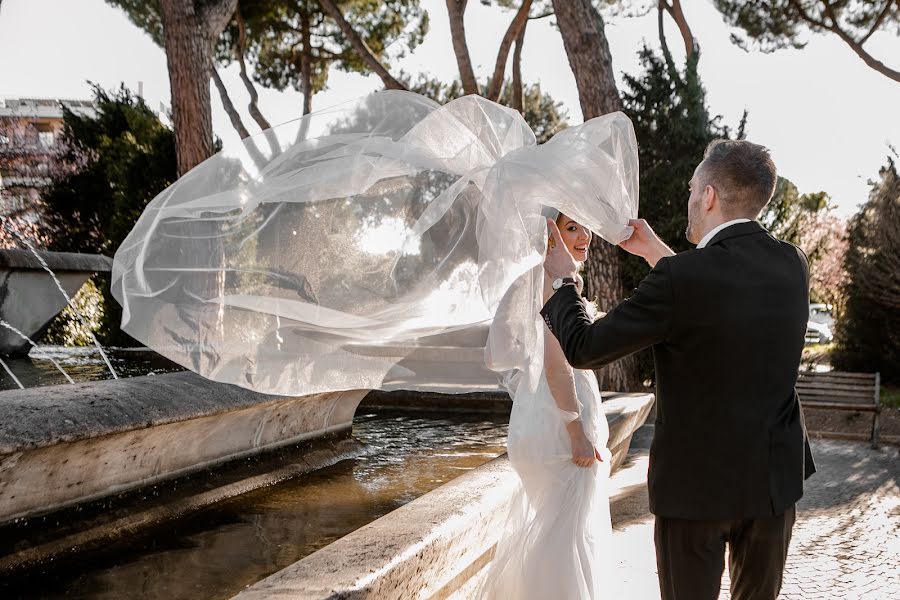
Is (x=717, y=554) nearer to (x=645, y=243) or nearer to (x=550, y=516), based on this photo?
(x=550, y=516)

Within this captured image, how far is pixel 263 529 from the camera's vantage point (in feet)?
12.2

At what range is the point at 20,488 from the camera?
325cm

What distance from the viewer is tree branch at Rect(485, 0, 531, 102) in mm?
14191

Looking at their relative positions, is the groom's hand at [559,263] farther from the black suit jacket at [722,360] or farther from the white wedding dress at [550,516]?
the white wedding dress at [550,516]

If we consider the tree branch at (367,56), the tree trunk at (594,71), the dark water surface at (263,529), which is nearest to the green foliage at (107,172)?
the tree branch at (367,56)

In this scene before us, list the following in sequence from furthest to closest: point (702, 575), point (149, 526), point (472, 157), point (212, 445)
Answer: point (212, 445), point (149, 526), point (472, 157), point (702, 575)

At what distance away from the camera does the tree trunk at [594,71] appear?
32.5 feet

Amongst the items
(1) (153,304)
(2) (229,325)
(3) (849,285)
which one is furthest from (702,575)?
(3) (849,285)

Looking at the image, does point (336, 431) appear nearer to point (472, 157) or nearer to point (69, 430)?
point (69, 430)

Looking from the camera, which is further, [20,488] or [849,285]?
[849,285]

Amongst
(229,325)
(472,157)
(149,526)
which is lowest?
(149,526)

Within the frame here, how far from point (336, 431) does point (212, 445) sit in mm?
1395

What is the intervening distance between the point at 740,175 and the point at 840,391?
26.7ft

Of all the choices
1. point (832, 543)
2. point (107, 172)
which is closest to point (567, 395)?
point (832, 543)
